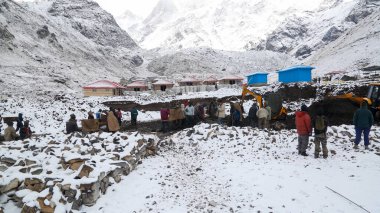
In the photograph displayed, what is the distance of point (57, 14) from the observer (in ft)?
422

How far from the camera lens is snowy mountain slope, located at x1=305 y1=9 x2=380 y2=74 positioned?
6606 cm

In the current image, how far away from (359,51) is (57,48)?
87.5 metres

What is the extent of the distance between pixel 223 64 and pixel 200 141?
115m

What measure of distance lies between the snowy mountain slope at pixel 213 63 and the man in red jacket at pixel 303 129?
312 feet

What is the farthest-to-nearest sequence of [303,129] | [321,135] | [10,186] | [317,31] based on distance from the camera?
[317,31], [303,129], [321,135], [10,186]

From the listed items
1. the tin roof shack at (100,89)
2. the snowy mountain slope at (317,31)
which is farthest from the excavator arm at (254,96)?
the snowy mountain slope at (317,31)

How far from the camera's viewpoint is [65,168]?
28.4ft

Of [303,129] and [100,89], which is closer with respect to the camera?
[303,129]

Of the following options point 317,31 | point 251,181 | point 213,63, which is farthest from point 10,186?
point 317,31

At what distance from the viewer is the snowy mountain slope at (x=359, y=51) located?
217 ft

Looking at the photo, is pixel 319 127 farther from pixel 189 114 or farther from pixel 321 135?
pixel 189 114

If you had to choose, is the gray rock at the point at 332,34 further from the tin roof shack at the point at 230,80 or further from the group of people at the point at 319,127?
the group of people at the point at 319,127

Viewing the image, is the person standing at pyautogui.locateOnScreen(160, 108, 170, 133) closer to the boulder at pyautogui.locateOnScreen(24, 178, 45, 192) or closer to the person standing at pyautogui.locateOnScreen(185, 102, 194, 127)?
the person standing at pyautogui.locateOnScreen(185, 102, 194, 127)

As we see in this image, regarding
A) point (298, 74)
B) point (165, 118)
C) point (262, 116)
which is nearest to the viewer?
point (262, 116)
